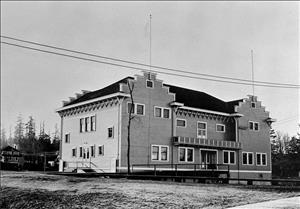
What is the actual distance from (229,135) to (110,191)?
36918 millimetres

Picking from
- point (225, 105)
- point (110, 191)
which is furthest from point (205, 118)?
point (110, 191)

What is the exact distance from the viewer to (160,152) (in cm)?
4600

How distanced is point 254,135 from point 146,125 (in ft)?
59.2

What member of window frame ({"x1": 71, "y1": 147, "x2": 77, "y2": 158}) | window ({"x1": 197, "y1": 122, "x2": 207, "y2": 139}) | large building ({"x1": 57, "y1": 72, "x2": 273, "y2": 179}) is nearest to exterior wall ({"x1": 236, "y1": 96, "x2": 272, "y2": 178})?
large building ({"x1": 57, "y1": 72, "x2": 273, "y2": 179})

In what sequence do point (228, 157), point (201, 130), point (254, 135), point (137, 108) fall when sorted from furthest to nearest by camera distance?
point (254, 135)
point (228, 157)
point (201, 130)
point (137, 108)

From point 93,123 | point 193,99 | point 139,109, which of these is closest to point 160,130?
point 139,109

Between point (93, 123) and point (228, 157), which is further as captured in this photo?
point (228, 157)

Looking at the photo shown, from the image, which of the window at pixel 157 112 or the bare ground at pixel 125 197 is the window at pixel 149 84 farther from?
the bare ground at pixel 125 197

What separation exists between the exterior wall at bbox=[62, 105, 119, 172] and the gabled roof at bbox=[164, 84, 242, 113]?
9.10 m

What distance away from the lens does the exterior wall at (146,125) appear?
43.5 meters

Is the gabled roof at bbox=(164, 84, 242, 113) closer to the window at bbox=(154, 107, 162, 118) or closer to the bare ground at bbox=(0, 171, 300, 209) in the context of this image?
the window at bbox=(154, 107, 162, 118)

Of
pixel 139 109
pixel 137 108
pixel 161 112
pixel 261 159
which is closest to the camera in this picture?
pixel 137 108

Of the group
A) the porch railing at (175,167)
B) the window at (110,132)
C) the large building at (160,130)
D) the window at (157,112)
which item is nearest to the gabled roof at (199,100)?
the large building at (160,130)

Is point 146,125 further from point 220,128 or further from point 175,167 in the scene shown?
point 220,128
